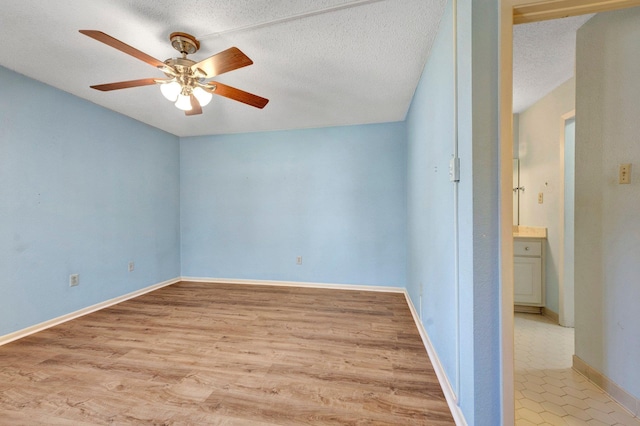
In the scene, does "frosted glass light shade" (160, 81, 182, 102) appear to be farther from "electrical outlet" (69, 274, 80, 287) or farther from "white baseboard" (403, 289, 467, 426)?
"white baseboard" (403, 289, 467, 426)

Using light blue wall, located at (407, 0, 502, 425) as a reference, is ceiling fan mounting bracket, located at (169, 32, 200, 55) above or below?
above

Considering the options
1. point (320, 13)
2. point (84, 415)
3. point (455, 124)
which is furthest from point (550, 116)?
point (84, 415)

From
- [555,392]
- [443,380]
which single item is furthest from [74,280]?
[555,392]

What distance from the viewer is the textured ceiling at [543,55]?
5.39 feet

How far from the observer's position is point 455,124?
1243mm

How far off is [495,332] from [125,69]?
9.90 feet

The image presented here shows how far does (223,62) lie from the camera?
4.73 ft

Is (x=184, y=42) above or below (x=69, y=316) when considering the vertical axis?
above

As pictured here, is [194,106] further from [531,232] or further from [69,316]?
[531,232]

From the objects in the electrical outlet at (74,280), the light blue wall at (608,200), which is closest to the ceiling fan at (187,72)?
the electrical outlet at (74,280)

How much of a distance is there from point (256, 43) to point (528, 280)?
343cm

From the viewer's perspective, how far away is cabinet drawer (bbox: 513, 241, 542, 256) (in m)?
2.62

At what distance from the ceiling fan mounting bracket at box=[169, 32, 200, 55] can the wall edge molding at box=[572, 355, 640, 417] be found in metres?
3.33

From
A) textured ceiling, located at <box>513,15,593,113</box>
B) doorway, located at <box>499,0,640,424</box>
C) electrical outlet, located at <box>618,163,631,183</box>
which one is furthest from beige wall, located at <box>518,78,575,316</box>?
doorway, located at <box>499,0,640,424</box>
